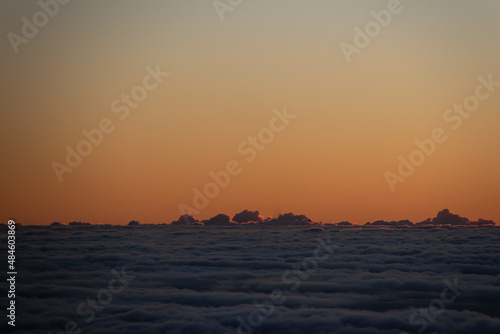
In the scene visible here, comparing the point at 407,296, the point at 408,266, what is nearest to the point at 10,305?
the point at 407,296

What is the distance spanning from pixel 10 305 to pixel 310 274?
1353 cm

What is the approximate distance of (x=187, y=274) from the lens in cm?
2317
